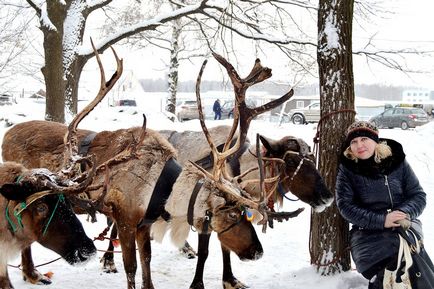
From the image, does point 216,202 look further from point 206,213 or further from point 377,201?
point 377,201

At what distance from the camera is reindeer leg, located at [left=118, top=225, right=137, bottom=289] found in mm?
4801

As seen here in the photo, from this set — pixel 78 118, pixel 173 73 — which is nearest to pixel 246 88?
pixel 78 118

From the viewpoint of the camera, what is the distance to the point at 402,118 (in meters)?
27.8

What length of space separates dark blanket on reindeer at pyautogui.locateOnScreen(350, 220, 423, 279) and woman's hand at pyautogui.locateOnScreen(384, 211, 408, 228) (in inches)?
4.1

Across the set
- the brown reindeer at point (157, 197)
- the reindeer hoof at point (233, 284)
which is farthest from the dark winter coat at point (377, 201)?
the reindeer hoof at point (233, 284)

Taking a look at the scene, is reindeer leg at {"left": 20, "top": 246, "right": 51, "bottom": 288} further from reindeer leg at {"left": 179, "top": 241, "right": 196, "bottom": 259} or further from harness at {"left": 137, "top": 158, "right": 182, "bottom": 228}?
reindeer leg at {"left": 179, "top": 241, "right": 196, "bottom": 259}

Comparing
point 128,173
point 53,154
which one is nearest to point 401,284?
point 128,173

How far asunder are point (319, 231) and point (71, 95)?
Answer: 8587 millimetres

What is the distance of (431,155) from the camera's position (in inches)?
499

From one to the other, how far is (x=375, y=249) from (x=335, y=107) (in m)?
1.57

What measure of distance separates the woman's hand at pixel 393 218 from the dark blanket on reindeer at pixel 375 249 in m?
0.10

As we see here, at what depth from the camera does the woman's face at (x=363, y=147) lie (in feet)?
13.6

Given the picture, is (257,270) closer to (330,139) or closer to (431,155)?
(330,139)

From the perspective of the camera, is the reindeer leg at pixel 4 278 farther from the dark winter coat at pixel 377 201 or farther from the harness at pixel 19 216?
the dark winter coat at pixel 377 201
